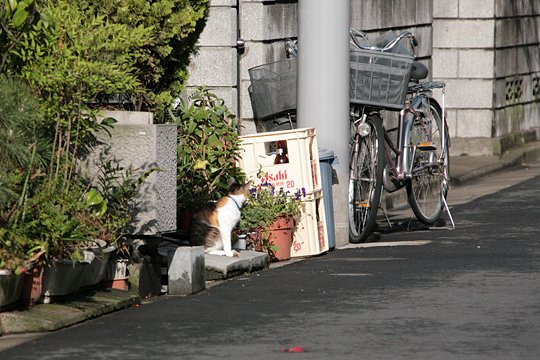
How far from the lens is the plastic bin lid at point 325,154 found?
10539 millimetres

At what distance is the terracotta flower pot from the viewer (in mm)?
9930

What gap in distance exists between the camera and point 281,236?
997 cm

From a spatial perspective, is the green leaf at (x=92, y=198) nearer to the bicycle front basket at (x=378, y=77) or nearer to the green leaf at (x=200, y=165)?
the green leaf at (x=200, y=165)

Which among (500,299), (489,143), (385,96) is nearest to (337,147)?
(385,96)

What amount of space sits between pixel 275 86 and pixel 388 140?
1017mm

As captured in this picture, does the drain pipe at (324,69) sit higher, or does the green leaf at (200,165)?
the drain pipe at (324,69)

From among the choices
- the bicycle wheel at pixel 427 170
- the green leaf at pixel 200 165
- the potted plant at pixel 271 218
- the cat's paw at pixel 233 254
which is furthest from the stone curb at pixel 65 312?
the bicycle wheel at pixel 427 170

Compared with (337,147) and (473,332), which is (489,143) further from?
(473,332)

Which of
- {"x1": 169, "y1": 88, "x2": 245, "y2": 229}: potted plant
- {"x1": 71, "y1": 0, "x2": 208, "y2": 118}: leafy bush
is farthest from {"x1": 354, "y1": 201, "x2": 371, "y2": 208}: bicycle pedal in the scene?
{"x1": 71, "y1": 0, "x2": 208, "y2": 118}: leafy bush

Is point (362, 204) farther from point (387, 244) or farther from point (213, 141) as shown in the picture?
point (213, 141)

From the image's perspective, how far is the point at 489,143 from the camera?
60.6ft

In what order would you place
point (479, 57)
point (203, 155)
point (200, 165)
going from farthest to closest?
1. point (479, 57)
2. point (203, 155)
3. point (200, 165)

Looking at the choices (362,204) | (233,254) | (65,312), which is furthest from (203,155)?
(65,312)

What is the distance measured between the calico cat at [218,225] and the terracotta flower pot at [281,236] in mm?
473
